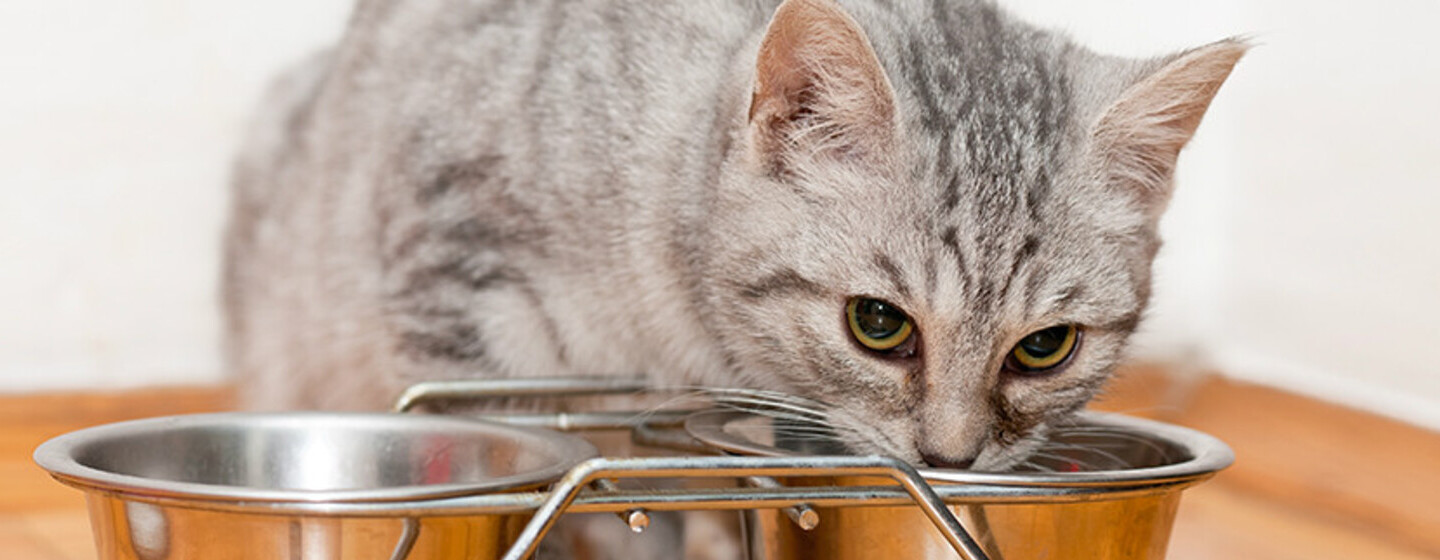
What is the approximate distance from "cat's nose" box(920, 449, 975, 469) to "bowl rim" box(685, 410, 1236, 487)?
0.11ft

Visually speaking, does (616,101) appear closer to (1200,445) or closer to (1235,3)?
(1200,445)

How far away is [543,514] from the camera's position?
1200 millimetres

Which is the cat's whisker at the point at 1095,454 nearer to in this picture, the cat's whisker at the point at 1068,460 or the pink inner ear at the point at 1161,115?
the cat's whisker at the point at 1068,460

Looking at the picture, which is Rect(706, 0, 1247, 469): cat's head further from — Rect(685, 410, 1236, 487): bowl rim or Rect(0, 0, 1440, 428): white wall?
Rect(0, 0, 1440, 428): white wall

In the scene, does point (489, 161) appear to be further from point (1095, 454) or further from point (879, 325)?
point (1095, 454)

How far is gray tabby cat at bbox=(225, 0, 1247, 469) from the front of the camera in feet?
4.82

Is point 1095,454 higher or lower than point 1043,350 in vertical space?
lower

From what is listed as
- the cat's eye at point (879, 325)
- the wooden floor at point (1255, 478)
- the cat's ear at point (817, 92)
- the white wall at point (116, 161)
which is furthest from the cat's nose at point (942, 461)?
the white wall at point (116, 161)

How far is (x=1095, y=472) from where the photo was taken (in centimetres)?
135

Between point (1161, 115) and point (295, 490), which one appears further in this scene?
point (1161, 115)

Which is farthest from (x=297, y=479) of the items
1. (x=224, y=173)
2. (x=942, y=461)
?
(x=224, y=173)

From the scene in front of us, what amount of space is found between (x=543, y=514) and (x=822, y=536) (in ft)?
1.05

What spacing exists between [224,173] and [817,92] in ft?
5.79

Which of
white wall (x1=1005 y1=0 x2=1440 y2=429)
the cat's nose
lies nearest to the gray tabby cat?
the cat's nose
